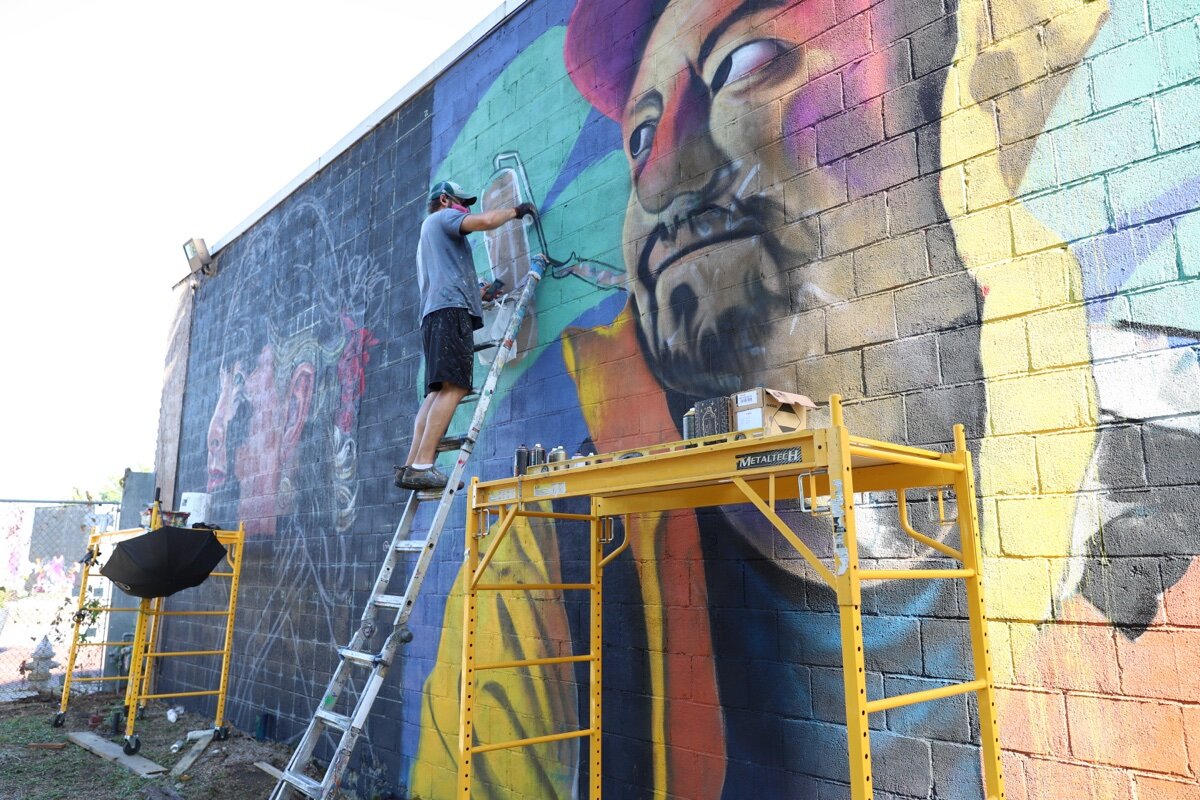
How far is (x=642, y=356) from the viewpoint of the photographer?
4.40m

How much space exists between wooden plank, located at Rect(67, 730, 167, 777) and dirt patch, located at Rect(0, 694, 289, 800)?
50 mm

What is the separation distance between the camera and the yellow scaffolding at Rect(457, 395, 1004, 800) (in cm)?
235

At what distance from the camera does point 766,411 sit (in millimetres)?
2830

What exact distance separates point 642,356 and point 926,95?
185cm

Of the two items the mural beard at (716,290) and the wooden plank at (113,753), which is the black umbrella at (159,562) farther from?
the mural beard at (716,290)

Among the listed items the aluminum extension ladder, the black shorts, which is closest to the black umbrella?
the aluminum extension ladder

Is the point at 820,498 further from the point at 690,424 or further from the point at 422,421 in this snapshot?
the point at 422,421

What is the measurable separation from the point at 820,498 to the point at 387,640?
107 inches

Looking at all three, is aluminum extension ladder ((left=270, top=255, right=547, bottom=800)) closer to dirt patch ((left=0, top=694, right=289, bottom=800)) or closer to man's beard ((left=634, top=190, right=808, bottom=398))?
man's beard ((left=634, top=190, right=808, bottom=398))

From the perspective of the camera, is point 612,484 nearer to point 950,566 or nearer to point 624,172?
point 950,566

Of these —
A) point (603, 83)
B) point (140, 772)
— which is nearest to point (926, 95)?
point (603, 83)

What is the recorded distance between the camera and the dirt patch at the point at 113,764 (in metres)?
5.94

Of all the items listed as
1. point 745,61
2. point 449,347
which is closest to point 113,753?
point 449,347

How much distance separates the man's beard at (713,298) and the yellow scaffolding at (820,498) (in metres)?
0.71
